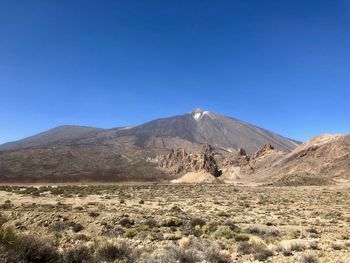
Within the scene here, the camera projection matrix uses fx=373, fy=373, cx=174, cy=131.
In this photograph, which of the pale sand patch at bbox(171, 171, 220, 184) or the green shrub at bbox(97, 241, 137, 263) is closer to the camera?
the green shrub at bbox(97, 241, 137, 263)

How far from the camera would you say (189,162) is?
141m

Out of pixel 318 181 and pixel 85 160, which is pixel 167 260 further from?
pixel 85 160

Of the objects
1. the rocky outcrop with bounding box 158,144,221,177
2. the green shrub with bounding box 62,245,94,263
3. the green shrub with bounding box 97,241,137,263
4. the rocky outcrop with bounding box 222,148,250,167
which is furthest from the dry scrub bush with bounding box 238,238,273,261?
the rocky outcrop with bounding box 222,148,250,167

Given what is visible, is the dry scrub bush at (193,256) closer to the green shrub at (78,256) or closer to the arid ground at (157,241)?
the arid ground at (157,241)

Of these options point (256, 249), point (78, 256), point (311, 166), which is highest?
point (311, 166)

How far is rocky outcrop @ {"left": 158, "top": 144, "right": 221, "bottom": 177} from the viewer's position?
126m

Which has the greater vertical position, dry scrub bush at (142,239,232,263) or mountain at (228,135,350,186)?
mountain at (228,135,350,186)

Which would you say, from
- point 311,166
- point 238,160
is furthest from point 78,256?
point 238,160

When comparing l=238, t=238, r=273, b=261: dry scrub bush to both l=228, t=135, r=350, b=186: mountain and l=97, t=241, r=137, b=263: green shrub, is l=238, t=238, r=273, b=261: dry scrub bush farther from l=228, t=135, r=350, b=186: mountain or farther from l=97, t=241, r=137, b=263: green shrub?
l=228, t=135, r=350, b=186: mountain

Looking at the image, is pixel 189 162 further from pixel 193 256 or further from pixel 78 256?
pixel 78 256

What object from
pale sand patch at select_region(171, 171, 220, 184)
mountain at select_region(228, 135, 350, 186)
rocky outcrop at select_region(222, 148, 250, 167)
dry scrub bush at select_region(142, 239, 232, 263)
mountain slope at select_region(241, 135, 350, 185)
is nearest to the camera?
dry scrub bush at select_region(142, 239, 232, 263)

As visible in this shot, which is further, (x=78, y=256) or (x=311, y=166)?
(x=311, y=166)

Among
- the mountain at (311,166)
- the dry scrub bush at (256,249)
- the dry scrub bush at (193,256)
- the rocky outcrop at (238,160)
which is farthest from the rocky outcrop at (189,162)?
the dry scrub bush at (193,256)

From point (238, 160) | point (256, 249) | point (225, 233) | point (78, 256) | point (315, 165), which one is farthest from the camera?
point (238, 160)
